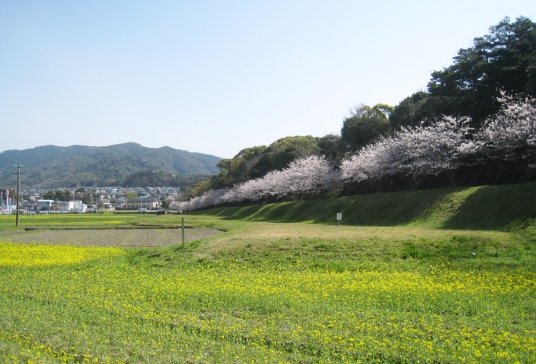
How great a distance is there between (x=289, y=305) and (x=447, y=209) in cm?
2174

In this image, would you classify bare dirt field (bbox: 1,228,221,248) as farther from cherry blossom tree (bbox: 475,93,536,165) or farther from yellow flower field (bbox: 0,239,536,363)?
cherry blossom tree (bbox: 475,93,536,165)

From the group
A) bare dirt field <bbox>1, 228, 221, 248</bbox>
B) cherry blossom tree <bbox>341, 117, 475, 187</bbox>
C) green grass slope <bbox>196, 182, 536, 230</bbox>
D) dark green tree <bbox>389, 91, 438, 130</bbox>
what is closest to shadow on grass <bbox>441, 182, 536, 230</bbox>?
green grass slope <bbox>196, 182, 536, 230</bbox>

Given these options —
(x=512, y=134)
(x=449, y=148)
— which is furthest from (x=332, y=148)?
(x=512, y=134)

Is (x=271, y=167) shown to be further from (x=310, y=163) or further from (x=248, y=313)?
(x=248, y=313)

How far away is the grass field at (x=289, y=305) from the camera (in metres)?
6.81

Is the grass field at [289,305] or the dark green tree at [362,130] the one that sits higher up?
the dark green tree at [362,130]

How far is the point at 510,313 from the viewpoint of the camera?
28.1ft

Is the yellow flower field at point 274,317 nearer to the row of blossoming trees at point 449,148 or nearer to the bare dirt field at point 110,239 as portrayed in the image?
the bare dirt field at point 110,239

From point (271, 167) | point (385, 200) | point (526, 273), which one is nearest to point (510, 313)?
point (526, 273)

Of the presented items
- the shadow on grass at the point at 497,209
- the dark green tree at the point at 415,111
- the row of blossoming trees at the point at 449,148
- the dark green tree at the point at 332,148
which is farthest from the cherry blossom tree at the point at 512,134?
the dark green tree at the point at 332,148

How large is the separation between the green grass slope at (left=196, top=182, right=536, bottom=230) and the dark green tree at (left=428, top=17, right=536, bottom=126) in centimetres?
959

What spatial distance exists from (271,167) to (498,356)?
256 ft

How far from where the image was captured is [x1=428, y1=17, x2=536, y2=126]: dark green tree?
34469 millimetres

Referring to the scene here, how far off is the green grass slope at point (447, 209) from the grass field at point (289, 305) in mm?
4734
